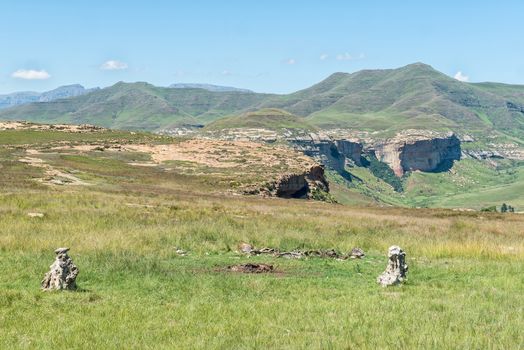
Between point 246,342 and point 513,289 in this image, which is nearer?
point 246,342

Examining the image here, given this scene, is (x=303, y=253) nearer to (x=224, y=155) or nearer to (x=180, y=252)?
(x=180, y=252)

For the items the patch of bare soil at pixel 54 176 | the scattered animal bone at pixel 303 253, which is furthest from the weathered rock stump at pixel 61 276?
the patch of bare soil at pixel 54 176

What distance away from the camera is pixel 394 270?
16.7 meters

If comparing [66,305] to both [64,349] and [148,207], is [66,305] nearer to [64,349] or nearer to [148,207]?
[64,349]

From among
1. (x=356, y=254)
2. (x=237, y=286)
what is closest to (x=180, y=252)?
(x=237, y=286)

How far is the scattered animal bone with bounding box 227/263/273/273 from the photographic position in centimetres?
1898

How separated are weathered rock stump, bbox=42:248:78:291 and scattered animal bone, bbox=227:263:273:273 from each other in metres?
6.01

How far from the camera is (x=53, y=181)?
5297 cm

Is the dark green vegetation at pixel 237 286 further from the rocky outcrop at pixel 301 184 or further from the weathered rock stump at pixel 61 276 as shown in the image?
the rocky outcrop at pixel 301 184

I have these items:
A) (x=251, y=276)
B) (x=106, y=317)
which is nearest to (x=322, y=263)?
(x=251, y=276)

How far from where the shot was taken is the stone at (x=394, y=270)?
647 inches

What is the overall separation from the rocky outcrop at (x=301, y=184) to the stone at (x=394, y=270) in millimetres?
54542

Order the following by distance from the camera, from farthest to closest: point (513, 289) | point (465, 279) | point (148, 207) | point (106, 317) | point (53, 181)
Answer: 1. point (53, 181)
2. point (148, 207)
3. point (465, 279)
4. point (513, 289)
5. point (106, 317)

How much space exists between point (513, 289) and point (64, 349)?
12512 millimetres
